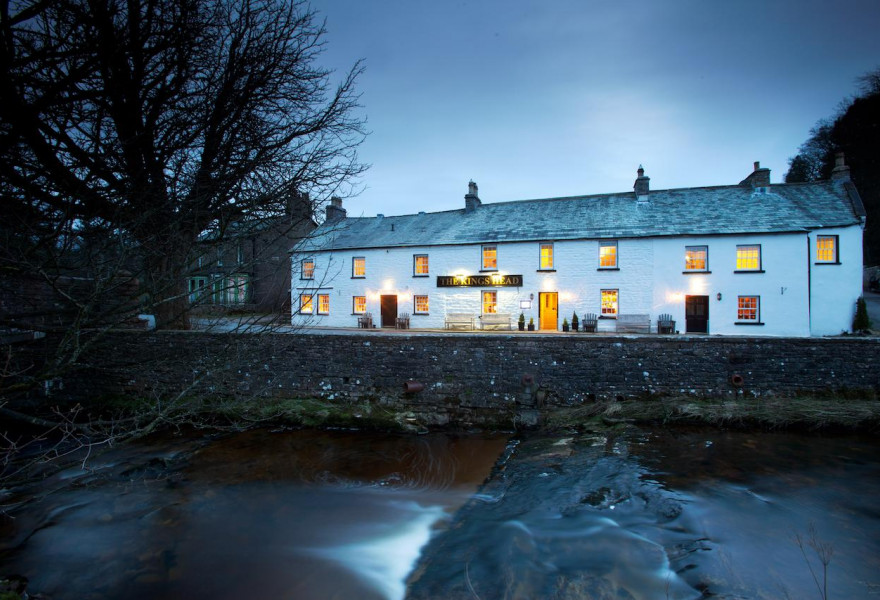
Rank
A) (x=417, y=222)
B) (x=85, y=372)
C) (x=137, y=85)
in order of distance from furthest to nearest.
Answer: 1. (x=417, y=222)
2. (x=85, y=372)
3. (x=137, y=85)

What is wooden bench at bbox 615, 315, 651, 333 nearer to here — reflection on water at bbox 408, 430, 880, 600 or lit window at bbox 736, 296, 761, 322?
lit window at bbox 736, 296, 761, 322

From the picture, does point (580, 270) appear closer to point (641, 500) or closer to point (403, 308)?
point (403, 308)

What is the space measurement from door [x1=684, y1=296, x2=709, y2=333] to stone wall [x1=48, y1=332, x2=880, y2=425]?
295 inches

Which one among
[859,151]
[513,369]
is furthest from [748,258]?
[859,151]

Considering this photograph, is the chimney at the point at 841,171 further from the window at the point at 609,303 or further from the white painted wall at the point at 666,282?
the window at the point at 609,303

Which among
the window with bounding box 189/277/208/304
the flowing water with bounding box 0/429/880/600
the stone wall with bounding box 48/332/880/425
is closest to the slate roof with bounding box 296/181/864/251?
the stone wall with bounding box 48/332/880/425

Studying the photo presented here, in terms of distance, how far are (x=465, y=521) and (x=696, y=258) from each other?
16.9m

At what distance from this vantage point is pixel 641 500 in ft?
23.8

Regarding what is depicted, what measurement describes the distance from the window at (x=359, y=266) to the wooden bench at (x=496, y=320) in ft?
23.8

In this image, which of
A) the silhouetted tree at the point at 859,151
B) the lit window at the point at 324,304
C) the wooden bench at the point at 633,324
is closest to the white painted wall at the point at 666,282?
the wooden bench at the point at 633,324

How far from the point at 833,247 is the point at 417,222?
64.4 feet

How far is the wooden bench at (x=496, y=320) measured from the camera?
67.1ft

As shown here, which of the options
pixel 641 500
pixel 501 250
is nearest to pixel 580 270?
pixel 501 250

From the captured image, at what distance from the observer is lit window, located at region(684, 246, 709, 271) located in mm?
18375
